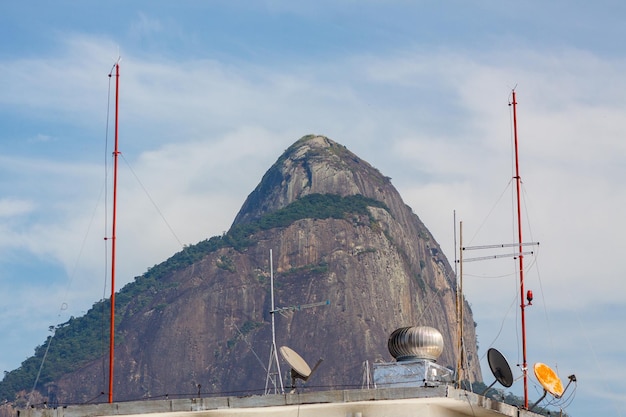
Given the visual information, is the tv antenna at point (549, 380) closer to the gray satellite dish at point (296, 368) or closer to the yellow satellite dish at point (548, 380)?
the yellow satellite dish at point (548, 380)

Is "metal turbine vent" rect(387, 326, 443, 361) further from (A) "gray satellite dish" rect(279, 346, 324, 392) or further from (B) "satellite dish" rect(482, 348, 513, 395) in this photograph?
(A) "gray satellite dish" rect(279, 346, 324, 392)

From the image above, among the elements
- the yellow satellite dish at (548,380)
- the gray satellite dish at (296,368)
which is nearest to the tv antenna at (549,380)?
the yellow satellite dish at (548,380)

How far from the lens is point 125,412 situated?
125 ft

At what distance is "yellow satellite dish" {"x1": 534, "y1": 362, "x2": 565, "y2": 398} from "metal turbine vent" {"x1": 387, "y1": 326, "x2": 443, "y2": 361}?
5.53 meters

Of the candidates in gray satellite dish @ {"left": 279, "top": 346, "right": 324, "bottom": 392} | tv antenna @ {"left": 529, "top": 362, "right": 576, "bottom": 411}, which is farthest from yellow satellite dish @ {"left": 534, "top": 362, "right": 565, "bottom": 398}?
gray satellite dish @ {"left": 279, "top": 346, "right": 324, "bottom": 392}

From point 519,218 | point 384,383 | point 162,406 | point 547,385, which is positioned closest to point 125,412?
point 162,406

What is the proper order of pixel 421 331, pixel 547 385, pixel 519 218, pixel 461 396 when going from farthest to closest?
pixel 519 218 → pixel 547 385 → pixel 421 331 → pixel 461 396

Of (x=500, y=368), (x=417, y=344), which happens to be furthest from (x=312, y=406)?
(x=500, y=368)

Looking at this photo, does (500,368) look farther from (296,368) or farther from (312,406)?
(312,406)

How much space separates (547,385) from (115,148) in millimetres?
18248

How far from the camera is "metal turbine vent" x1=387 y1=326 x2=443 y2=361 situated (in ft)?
132

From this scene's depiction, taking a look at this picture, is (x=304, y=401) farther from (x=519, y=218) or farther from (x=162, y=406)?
(x=519, y=218)

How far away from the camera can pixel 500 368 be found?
41.9 meters

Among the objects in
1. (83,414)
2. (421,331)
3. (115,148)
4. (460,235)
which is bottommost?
(83,414)
